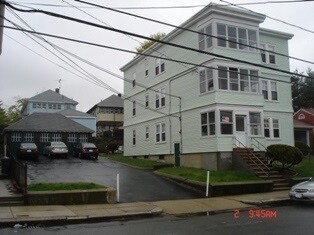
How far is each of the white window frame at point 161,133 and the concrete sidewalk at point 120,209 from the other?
14.6 m

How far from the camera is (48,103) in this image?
73250mm

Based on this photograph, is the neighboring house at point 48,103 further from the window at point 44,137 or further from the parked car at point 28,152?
the parked car at point 28,152

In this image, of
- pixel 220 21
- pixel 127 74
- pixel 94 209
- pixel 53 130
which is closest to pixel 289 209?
pixel 94 209

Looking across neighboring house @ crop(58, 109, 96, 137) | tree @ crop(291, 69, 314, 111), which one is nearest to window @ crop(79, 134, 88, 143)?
neighboring house @ crop(58, 109, 96, 137)

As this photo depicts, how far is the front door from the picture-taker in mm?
26844

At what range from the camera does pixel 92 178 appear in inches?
915

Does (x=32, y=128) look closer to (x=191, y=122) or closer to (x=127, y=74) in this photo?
(x=127, y=74)

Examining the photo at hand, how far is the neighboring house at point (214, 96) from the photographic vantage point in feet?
87.4

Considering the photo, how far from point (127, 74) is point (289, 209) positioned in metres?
29.4

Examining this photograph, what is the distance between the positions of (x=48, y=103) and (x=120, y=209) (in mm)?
61326

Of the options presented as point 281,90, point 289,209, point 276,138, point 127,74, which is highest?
point 127,74

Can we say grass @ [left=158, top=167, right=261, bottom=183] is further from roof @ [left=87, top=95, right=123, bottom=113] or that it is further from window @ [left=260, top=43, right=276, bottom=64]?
roof @ [left=87, top=95, right=123, bottom=113]

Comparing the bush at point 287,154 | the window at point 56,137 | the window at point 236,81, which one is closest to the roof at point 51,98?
the window at point 56,137

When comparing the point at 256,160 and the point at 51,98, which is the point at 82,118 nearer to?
the point at 51,98
